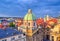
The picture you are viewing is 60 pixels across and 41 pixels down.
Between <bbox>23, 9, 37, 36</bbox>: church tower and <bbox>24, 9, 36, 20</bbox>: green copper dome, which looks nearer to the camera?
<bbox>23, 9, 37, 36</bbox>: church tower

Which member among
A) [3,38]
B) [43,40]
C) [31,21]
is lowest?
[43,40]

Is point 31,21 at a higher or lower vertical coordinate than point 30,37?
higher

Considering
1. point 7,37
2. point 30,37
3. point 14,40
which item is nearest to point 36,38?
point 30,37

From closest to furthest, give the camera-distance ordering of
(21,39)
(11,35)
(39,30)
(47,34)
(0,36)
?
(0,36)
(11,35)
(21,39)
(39,30)
(47,34)

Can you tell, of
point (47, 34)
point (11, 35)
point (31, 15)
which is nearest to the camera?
point (11, 35)

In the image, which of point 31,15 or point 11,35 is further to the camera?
point 31,15

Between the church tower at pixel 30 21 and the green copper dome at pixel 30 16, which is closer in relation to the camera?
the church tower at pixel 30 21

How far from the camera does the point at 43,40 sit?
1642cm

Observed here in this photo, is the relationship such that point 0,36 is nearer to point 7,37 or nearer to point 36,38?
point 7,37

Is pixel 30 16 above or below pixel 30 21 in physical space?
above

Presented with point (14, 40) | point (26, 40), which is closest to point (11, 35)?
point (14, 40)

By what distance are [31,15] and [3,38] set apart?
7.57 m

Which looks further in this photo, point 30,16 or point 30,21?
point 30,16

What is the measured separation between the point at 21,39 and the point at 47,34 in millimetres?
4348
